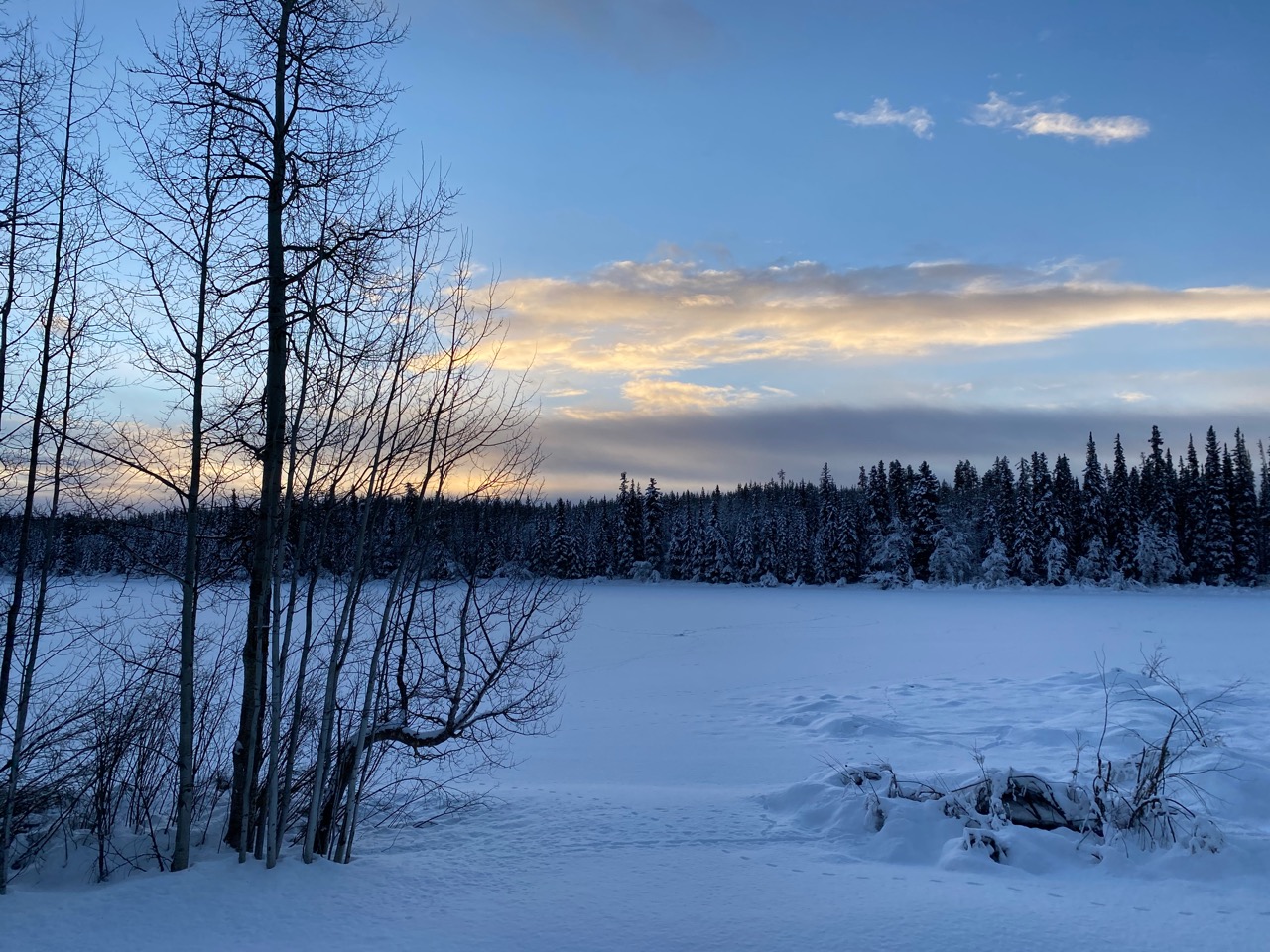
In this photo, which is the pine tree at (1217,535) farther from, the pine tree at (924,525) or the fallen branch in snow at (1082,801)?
the fallen branch in snow at (1082,801)

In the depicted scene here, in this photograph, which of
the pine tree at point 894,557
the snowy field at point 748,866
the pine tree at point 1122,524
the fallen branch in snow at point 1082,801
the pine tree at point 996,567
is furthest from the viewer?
the pine tree at point 894,557

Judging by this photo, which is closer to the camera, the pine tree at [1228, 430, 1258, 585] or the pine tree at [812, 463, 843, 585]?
the pine tree at [1228, 430, 1258, 585]

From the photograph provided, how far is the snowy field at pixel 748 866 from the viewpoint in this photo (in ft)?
14.9

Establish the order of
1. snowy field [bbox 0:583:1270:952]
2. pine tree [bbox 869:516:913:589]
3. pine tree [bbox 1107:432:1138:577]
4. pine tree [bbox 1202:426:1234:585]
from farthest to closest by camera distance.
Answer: pine tree [bbox 869:516:913:589] → pine tree [bbox 1107:432:1138:577] → pine tree [bbox 1202:426:1234:585] → snowy field [bbox 0:583:1270:952]

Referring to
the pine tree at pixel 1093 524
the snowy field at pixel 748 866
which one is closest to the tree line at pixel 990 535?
the pine tree at pixel 1093 524

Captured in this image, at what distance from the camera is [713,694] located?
16656 mm

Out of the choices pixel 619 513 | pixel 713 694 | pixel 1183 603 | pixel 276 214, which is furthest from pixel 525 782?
pixel 619 513

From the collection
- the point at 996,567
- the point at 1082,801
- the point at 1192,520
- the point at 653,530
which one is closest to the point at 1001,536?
the point at 996,567

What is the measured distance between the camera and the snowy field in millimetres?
4531

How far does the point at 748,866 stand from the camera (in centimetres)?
588

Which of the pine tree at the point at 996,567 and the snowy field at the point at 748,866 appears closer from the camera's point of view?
the snowy field at the point at 748,866

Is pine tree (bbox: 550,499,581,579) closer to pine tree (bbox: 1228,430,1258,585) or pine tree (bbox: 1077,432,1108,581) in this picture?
pine tree (bbox: 1077,432,1108,581)

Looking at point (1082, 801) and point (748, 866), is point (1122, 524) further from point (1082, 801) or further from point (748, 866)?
point (748, 866)

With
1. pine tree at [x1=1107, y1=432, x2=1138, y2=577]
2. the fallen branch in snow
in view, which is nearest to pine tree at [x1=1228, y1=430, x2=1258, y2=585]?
pine tree at [x1=1107, y1=432, x2=1138, y2=577]
